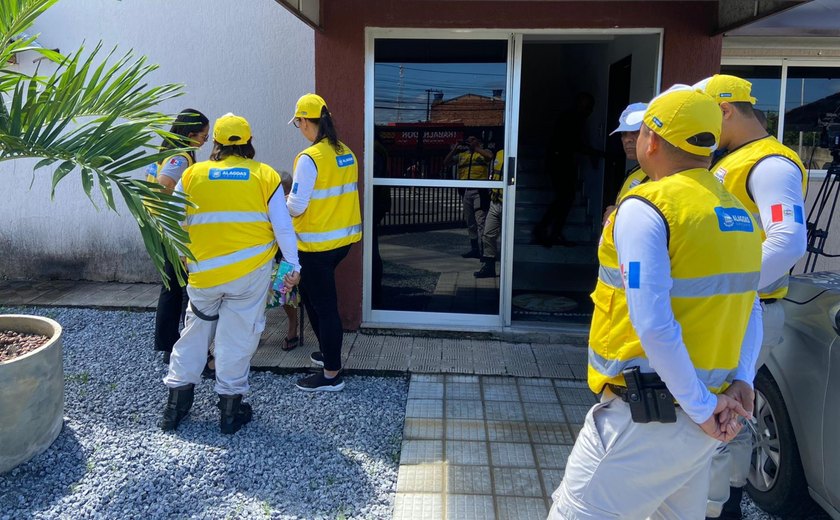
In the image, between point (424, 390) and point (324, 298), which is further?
point (424, 390)

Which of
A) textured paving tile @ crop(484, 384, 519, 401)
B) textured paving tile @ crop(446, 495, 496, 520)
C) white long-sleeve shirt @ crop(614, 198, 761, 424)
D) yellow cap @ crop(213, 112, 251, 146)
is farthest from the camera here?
textured paving tile @ crop(484, 384, 519, 401)

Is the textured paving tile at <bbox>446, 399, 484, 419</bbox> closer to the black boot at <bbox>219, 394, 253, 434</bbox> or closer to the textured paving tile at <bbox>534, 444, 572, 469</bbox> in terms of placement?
the textured paving tile at <bbox>534, 444, 572, 469</bbox>

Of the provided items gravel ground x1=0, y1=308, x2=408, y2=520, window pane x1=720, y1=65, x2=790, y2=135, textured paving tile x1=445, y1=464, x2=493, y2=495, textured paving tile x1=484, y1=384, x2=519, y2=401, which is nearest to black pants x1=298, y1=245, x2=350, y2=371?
gravel ground x1=0, y1=308, x2=408, y2=520

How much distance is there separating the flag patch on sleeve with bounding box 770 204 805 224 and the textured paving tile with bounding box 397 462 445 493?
75.6 inches

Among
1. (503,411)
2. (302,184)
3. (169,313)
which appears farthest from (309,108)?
(503,411)

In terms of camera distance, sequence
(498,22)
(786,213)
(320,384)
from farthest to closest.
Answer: (498,22)
(320,384)
(786,213)

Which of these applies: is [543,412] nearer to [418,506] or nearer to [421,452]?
[421,452]

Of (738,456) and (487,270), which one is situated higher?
(487,270)

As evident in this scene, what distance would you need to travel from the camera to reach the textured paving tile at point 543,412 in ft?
13.2

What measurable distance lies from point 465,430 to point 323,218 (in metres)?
1.58

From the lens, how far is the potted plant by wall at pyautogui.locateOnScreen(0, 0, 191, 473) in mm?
3055

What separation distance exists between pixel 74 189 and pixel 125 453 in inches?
167

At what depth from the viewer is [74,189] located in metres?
6.84

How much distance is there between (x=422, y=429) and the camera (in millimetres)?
3861
